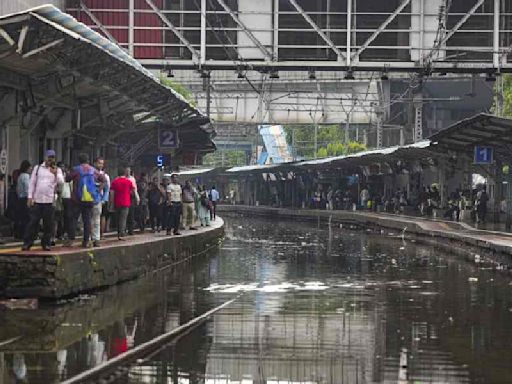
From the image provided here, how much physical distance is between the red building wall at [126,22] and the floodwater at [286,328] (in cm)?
1230

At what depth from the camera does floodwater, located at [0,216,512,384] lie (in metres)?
8.59

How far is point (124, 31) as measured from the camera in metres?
30.9

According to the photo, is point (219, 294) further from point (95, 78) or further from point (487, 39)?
point (487, 39)

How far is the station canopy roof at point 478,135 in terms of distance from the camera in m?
28.9

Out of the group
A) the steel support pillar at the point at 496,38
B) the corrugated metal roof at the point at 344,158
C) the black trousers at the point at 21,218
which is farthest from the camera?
the corrugated metal roof at the point at 344,158

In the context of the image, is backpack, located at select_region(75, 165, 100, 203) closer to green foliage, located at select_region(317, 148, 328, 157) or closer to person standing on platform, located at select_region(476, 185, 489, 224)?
person standing on platform, located at select_region(476, 185, 489, 224)

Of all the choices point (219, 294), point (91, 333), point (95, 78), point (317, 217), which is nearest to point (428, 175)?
point (317, 217)

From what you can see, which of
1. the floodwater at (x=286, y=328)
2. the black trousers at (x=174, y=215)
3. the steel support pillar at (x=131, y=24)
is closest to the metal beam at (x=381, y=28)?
the steel support pillar at (x=131, y=24)

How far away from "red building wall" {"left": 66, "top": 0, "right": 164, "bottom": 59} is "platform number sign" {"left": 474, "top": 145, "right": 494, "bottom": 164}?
1014 centimetres

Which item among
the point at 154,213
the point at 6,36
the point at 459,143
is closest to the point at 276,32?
the point at 154,213

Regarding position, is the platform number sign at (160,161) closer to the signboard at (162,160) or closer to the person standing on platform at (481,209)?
the signboard at (162,160)

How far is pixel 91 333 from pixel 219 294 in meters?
4.40

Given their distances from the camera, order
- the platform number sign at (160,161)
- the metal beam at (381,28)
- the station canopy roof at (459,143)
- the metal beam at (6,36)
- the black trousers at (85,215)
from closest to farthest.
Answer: the metal beam at (6,36), the black trousers at (85,215), the station canopy roof at (459,143), the metal beam at (381,28), the platform number sign at (160,161)

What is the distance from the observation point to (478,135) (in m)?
32.7
